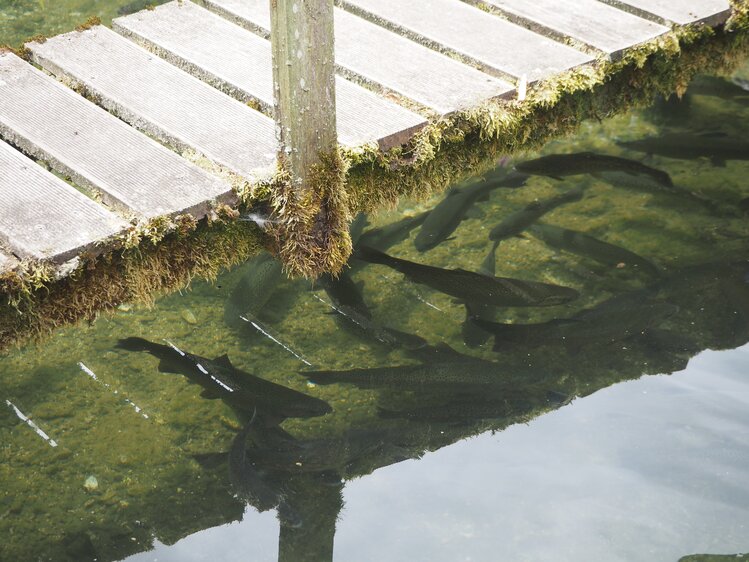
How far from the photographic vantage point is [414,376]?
4293 millimetres

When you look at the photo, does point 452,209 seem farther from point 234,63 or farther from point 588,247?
point 234,63

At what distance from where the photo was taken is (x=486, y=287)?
4770 mm

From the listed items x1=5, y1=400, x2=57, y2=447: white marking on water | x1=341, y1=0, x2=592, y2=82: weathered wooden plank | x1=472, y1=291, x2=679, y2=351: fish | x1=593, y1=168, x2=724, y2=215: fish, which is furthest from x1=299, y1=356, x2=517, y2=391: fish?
x1=593, y1=168, x2=724, y2=215: fish

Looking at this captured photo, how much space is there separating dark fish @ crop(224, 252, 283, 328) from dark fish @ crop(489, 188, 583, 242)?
1.26 m

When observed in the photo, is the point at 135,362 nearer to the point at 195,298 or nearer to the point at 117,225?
the point at 195,298

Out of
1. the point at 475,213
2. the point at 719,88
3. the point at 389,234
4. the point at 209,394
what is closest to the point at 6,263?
the point at 209,394

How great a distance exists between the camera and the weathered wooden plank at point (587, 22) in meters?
4.61

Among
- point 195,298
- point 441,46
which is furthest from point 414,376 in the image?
point 441,46

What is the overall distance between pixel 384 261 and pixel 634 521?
1.95m

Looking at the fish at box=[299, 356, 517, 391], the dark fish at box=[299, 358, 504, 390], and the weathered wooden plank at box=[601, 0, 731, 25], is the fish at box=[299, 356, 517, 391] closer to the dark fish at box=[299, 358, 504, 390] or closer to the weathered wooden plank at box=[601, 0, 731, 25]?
the dark fish at box=[299, 358, 504, 390]

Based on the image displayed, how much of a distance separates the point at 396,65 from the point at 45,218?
1841 mm

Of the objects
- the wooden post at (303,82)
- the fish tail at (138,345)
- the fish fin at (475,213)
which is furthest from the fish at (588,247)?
the fish tail at (138,345)

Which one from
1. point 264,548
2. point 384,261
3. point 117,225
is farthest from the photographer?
point 384,261

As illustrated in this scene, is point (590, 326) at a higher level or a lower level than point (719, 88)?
higher
